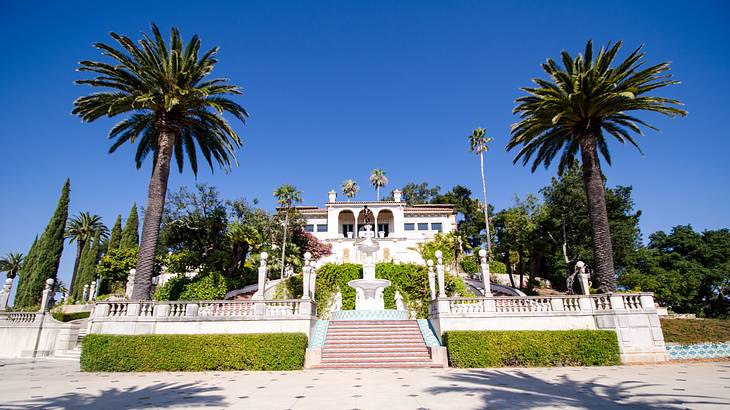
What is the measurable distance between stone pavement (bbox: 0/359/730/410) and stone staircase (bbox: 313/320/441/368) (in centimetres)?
158

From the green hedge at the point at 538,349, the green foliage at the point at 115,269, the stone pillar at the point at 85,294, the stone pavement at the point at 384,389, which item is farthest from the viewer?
the stone pillar at the point at 85,294

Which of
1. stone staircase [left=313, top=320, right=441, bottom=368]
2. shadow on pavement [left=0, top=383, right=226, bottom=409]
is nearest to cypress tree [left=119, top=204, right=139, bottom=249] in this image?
stone staircase [left=313, top=320, right=441, bottom=368]

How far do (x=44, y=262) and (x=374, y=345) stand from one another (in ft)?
141

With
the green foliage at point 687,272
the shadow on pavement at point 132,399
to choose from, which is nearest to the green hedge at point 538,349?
the shadow on pavement at point 132,399

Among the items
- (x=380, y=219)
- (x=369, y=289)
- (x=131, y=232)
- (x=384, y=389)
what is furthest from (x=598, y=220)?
(x=131, y=232)

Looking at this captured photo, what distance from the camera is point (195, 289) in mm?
26219

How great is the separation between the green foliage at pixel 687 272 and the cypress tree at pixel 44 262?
2402 inches

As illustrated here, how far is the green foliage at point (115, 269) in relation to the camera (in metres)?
42.5

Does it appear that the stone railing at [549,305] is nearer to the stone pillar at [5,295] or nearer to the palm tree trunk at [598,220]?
the palm tree trunk at [598,220]

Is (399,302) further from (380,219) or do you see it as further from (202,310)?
(380,219)

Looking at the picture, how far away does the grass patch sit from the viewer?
1750 cm

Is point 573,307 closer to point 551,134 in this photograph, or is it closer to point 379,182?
point 551,134

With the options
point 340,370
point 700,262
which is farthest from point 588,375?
point 700,262

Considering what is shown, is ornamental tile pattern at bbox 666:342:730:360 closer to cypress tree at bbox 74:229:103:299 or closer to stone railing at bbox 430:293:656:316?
stone railing at bbox 430:293:656:316
